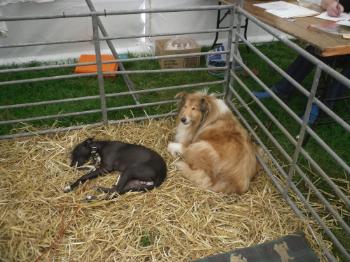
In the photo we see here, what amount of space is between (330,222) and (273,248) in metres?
0.73

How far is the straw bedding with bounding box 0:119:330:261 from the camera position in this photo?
2.90 meters

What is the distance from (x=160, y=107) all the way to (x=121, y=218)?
202 centimetres

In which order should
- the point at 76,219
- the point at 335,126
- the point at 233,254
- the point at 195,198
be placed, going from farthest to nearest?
1. the point at 335,126
2. the point at 195,198
3. the point at 76,219
4. the point at 233,254

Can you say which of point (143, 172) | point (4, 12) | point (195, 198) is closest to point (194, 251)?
point (195, 198)

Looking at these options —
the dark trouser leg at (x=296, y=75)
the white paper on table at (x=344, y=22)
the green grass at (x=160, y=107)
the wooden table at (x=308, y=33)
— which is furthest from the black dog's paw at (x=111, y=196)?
the white paper on table at (x=344, y=22)

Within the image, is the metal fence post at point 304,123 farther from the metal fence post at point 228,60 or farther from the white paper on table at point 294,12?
the white paper on table at point 294,12

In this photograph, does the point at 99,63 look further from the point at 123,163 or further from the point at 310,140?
the point at 310,140

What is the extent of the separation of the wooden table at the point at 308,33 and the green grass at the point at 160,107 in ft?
4.05

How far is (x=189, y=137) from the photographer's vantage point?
395 centimetres

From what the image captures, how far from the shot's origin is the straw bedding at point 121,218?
2.90 m

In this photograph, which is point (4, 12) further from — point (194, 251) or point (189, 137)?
point (194, 251)

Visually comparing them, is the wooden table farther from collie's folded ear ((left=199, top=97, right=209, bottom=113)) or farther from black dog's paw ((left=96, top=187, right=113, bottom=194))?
black dog's paw ((left=96, top=187, right=113, bottom=194))

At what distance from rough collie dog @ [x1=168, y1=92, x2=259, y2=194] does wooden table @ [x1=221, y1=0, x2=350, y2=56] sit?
1.05 m

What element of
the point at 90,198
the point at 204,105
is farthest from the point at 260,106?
the point at 90,198
